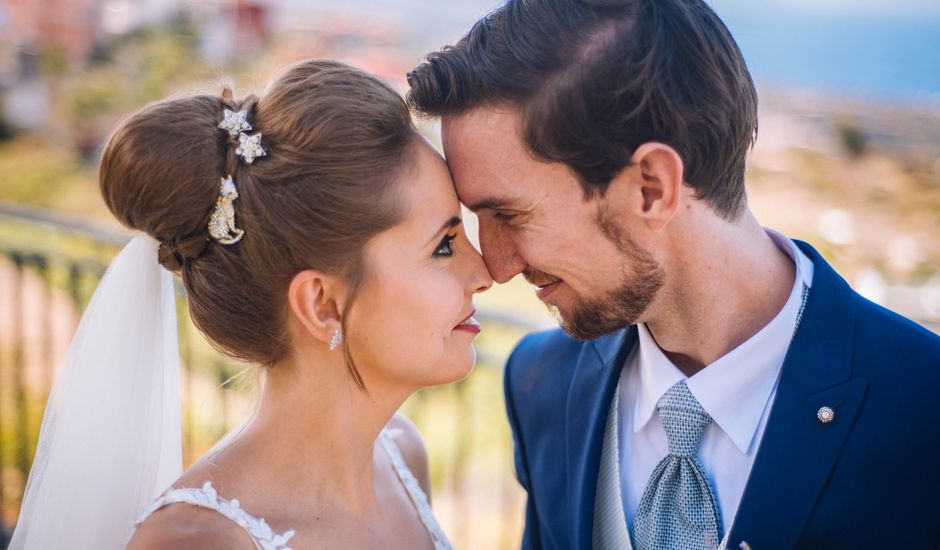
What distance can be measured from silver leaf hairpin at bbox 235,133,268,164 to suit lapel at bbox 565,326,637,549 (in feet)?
3.84

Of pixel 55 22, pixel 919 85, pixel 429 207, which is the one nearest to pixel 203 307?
pixel 429 207

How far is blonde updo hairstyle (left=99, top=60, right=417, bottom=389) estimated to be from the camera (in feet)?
7.08

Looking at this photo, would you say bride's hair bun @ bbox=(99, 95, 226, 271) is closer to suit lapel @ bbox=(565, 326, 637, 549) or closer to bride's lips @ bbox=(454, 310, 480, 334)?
bride's lips @ bbox=(454, 310, 480, 334)

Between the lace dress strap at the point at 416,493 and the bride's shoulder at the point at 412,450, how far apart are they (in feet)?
0.07

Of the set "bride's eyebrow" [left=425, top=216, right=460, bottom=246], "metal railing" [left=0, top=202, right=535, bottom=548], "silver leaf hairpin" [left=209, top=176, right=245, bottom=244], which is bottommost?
"metal railing" [left=0, top=202, right=535, bottom=548]

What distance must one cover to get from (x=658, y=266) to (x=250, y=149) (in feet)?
3.80

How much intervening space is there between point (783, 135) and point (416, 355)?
7621 mm

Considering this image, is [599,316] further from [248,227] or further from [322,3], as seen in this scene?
[322,3]

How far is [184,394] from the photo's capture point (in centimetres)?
599

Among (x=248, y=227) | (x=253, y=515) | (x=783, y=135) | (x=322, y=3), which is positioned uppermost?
(x=322, y=3)

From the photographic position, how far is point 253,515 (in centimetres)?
219

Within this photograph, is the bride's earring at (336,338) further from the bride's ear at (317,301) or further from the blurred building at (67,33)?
the blurred building at (67,33)

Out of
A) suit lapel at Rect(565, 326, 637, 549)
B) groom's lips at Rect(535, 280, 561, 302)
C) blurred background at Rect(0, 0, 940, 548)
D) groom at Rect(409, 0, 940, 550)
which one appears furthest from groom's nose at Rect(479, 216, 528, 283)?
blurred background at Rect(0, 0, 940, 548)

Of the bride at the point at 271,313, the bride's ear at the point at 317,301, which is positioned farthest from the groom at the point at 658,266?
the bride's ear at the point at 317,301
